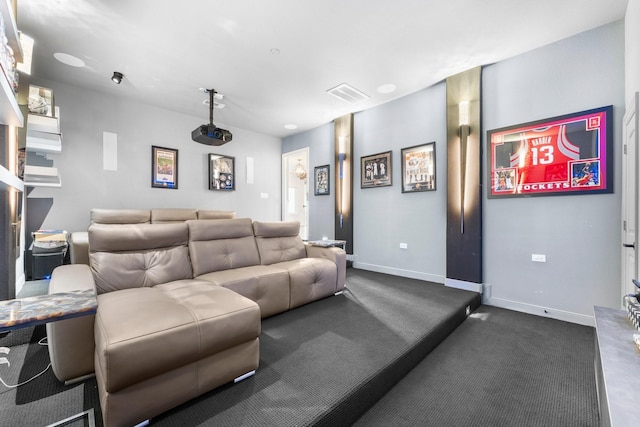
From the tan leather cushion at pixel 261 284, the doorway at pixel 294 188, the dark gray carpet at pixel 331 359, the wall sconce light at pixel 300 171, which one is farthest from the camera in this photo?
the wall sconce light at pixel 300 171

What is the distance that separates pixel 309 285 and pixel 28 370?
2.15m

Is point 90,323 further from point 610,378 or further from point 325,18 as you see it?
point 325,18

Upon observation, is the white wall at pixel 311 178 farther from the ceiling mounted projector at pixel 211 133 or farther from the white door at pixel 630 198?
the white door at pixel 630 198

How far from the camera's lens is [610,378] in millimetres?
1104

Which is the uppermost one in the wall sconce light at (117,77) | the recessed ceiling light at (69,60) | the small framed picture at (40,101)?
the recessed ceiling light at (69,60)

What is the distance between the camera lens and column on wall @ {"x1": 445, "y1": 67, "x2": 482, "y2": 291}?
3.35 meters

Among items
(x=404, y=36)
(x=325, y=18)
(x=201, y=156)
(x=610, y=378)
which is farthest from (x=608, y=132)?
(x=201, y=156)

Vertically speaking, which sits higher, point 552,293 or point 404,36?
point 404,36

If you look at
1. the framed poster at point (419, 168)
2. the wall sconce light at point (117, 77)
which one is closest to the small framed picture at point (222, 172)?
the wall sconce light at point (117, 77)

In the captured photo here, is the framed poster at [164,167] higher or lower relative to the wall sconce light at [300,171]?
lower

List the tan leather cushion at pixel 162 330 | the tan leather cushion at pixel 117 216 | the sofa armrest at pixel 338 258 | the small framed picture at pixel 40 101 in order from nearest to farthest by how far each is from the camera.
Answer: the tan leather cushion at pixel 162 330 → the small framed picture at pixel 40 101 → the sofa armrest at pixel 338 258 → the tan leather cushion at pixel 117 216

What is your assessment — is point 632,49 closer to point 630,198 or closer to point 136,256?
point 630,198

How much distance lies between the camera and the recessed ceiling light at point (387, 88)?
3.83 metres

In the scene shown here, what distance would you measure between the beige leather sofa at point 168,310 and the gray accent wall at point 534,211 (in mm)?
1812
